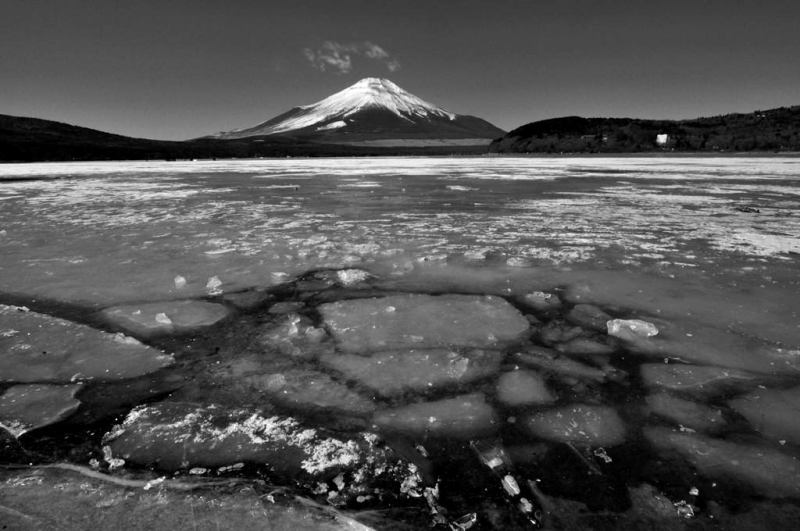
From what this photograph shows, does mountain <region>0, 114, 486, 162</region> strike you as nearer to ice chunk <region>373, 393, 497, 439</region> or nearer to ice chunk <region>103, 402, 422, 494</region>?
ice chunk <region>103, 402, 422, 494</region>

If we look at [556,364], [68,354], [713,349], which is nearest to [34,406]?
[68,354]

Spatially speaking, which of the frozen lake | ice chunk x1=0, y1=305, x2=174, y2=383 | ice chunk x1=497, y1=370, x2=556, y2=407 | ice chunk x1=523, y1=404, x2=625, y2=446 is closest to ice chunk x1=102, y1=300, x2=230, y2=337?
the frozen lake

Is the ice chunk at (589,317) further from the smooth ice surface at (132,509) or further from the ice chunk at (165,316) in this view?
the ice chunk at (165,316)

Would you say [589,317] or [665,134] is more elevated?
[665,134]

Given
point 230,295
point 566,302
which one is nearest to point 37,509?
point 230,295

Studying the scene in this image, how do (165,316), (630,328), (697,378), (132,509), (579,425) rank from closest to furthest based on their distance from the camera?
1. (132,509)
2. (579,425)
3. (697,378)
4. (630,328)
5. (165,316)

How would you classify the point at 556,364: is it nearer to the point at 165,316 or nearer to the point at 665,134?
the point at 165,316

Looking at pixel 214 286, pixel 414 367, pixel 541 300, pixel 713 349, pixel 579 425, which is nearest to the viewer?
pixel 579 425
